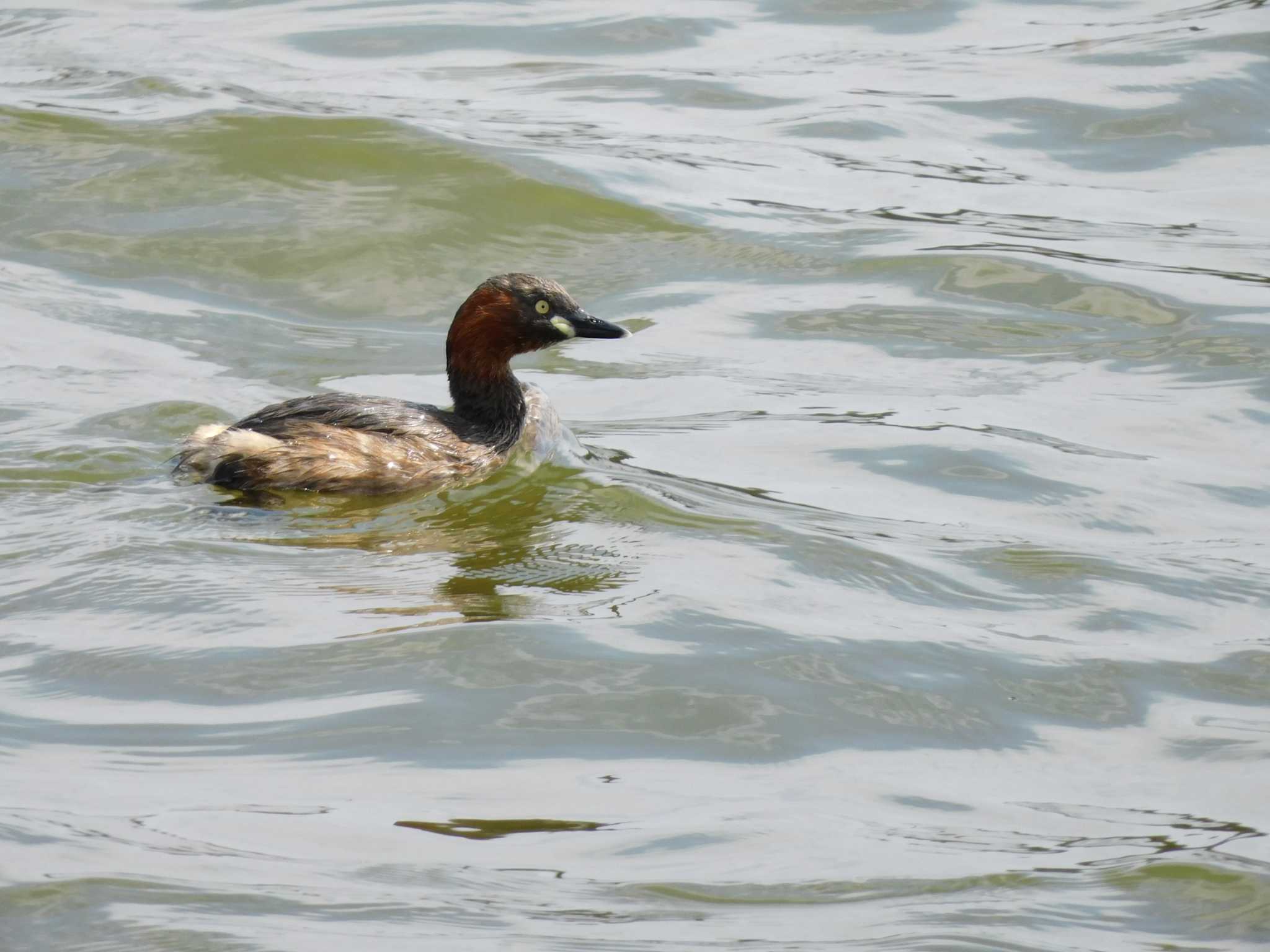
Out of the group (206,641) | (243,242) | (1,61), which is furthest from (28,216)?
(206,641)

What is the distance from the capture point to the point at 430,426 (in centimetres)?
715

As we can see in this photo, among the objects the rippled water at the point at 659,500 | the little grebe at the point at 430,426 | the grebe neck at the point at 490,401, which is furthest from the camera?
the grebe neck at the point at 490,401

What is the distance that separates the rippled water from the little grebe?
0.14 m

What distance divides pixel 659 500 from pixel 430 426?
97cm

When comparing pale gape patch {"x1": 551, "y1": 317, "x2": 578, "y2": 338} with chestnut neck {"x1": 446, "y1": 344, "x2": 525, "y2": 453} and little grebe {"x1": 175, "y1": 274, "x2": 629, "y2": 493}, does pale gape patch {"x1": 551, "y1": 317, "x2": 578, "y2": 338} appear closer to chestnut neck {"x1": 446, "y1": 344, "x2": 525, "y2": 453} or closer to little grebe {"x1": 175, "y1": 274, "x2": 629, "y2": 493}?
little grebe {"x1": 175, "y1": 274, "x2": 629, "y2": 493}

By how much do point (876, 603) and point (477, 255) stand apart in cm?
458

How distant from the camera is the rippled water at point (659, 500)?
418 centimetres

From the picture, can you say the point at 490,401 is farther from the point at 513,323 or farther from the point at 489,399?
the point at 513,323

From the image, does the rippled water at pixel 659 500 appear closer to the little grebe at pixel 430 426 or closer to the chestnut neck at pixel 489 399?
the little grebe at pixel 430 426

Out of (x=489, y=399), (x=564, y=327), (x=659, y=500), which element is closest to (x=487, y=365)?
(x=489, y=399)

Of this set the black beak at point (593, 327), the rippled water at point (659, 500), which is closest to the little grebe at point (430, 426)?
the black beak at point (593, 327)

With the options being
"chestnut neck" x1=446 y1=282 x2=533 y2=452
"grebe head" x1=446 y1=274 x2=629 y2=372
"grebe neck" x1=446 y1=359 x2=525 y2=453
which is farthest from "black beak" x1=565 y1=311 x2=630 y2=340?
"grebe neck" x1=446 y1=359 x2=525 y2=453

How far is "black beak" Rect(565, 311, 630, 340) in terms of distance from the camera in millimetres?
7566

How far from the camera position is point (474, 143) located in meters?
10.9
